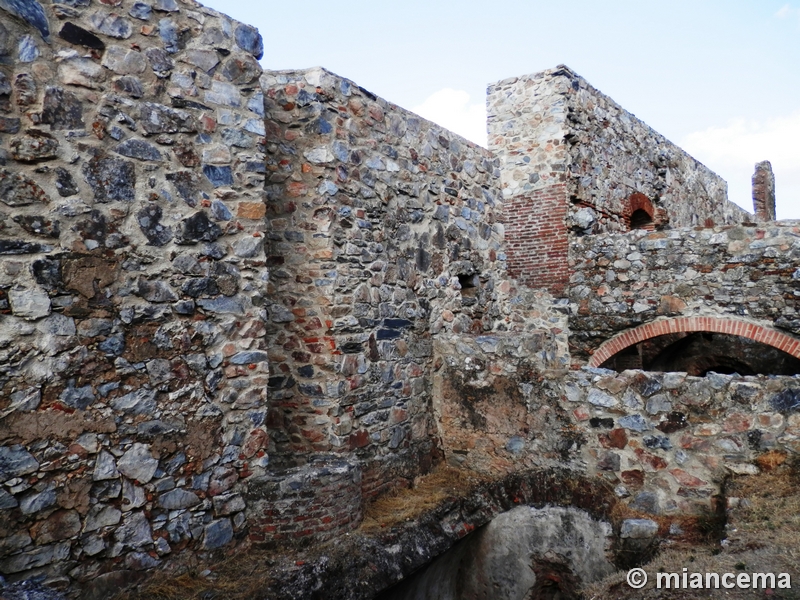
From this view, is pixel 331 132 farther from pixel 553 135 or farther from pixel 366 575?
pixel 553 135

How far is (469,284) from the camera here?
6.19 meters

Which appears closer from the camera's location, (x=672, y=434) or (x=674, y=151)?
(x=672, y=434)

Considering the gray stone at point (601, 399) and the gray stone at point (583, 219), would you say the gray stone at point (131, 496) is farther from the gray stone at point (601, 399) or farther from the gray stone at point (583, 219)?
the gray stone at point (583, 219)

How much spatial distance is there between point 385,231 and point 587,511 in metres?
2.64

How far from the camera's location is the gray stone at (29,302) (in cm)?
265

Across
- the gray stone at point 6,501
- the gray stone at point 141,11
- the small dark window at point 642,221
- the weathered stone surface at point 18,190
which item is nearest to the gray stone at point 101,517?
the gray stone at point 6,501

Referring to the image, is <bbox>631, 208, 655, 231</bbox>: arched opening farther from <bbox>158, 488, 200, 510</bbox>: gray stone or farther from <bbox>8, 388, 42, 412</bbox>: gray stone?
<bbox>8, 388, 42, 412</bbox>: gray stone

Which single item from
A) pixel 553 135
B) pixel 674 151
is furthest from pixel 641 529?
pixel 674 151

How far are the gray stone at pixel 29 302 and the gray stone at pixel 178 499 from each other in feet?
3.71

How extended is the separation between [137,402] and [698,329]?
7.22 metres

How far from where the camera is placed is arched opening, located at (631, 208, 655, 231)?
1109cm

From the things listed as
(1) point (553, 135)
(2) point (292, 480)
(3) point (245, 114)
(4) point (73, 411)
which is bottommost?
(2) point (292, 480)

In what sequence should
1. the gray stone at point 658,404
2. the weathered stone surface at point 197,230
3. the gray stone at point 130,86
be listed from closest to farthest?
1. the gray stone at point 130,86
2. the weathered stone surface at point 197,230
3. the gray stone at point 658,404

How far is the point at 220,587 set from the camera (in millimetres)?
3166
